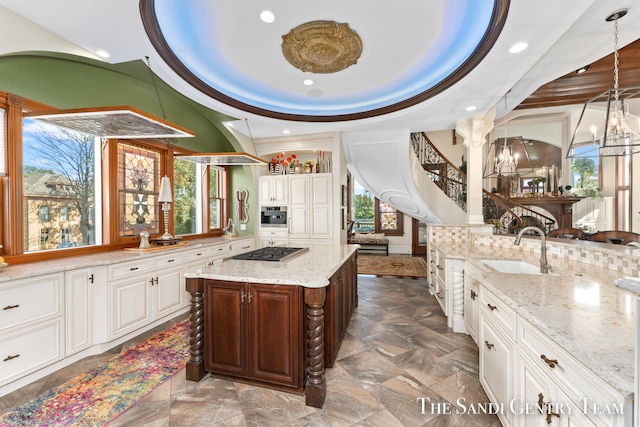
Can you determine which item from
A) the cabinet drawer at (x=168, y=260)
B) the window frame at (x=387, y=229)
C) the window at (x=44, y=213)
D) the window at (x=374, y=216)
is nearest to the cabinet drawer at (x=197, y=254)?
the cabinet drawer at (x=168, y=260)

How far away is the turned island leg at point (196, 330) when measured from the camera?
82.1 inches

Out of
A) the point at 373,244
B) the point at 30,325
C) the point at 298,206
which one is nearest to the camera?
the point at 30,325

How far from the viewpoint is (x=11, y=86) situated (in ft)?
7.73

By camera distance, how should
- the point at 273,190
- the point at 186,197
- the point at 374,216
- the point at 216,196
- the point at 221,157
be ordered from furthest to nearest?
the point at 374,216, the point at 216,196, the point at 273,190, the point at 186,197, the point at 221,157

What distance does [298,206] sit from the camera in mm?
4996

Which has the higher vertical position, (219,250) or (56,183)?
(56,183)

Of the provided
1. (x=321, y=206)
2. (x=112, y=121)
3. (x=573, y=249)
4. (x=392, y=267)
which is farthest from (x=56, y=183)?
(x=392, y=267)

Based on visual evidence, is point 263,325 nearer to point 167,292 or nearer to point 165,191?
point 167,292

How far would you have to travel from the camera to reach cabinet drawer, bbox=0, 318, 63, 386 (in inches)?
77.9

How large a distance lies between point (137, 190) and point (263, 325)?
287cm

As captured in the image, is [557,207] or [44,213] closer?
[44,213]

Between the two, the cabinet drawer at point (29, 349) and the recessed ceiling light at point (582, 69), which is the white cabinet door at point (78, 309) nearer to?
the cabinet drawer at point (29, 349)

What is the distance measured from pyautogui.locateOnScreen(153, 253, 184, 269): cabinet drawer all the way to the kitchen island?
1414 millimetres

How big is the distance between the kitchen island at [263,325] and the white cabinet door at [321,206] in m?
2.62
